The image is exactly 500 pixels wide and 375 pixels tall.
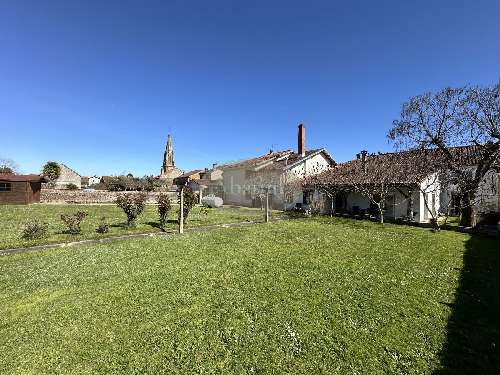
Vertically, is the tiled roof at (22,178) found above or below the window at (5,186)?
above

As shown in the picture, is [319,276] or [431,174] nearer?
[319,276]

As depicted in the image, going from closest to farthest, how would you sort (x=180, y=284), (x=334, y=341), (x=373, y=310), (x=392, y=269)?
(x=334, y=341) < (x=373, y=310) < (x=180, y=284) < (x=392, y=269)

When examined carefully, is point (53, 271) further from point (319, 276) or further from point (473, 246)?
point (473, 246)

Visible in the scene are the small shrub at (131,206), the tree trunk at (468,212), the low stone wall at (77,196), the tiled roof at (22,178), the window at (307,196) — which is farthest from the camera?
the low stone wall at (77,196)

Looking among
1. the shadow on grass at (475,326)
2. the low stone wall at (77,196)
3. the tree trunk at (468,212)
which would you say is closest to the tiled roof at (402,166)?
the tree trunk at (468,212)

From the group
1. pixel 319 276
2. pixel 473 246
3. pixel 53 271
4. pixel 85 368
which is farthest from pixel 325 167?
pixel 85 368

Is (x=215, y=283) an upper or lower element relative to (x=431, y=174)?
lower

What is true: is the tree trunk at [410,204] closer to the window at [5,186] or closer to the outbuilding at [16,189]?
the outbuilding at [16,189]

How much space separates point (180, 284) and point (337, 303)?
12.6ft

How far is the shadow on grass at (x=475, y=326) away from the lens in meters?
4.28

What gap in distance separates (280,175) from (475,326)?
94.2 ft

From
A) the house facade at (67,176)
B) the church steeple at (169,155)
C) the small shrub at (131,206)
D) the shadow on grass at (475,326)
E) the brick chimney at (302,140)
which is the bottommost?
the shadow on grass at (475,326)

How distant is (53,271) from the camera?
8.30 meters

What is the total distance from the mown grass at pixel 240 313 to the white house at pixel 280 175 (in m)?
21.9
